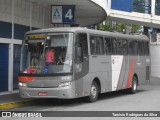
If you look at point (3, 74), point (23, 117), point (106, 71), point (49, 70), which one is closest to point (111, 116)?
point (23, 117)

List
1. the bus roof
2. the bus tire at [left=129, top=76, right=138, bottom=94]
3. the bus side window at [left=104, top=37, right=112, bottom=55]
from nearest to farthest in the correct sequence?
the bus roof → the bus side window at [left=104, top=37, right=112, bottom=55] → the bus tire at [left=129, top=76, right=138, bottom=94]

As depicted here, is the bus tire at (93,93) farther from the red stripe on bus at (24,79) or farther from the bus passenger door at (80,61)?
the red stripe on bus at (24,79)

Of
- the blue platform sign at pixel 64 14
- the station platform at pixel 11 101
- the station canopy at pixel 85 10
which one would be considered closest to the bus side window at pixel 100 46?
the station platform at pixel 11 101

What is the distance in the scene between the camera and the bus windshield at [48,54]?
15445 mm

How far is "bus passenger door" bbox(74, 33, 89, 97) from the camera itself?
1578 centimetres

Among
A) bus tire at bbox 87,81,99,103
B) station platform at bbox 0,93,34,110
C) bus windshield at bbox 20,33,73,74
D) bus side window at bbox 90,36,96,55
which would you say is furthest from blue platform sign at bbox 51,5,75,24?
bus windshield at bbox 20,33,73,74

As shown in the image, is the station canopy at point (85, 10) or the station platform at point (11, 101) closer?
the station platform at point (11, 101)

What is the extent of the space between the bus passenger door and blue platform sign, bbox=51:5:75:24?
5577 millimetres

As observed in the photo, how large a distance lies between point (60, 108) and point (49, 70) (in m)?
1.38

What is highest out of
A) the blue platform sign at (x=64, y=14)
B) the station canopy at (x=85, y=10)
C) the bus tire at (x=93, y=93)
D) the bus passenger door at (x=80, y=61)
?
the station canopy at (x=85, y=10)

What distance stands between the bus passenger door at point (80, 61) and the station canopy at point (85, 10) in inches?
206

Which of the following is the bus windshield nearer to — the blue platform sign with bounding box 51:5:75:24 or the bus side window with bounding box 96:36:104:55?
the bus side window with bounding box 96:36:104:55

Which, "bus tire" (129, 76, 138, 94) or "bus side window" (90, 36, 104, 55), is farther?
"bus tire" (129, 76, 138, 94)

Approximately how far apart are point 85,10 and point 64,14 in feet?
11.3
